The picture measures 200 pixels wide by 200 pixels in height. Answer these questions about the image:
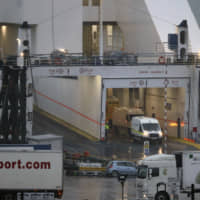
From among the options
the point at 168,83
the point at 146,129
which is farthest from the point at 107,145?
the point at 168,83

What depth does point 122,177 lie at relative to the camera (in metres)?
23.4

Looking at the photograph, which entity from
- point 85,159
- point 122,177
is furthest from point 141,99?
point 122,177

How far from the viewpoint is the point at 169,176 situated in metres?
24.0

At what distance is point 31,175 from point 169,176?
19.5 feet

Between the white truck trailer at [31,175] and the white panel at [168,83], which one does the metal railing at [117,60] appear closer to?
the white panel at [168,83]

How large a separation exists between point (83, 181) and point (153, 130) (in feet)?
39.2

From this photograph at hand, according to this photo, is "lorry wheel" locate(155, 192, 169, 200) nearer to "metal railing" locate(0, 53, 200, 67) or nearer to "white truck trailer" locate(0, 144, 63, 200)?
"white truck trailer" locate(0, 144, 63, 200)

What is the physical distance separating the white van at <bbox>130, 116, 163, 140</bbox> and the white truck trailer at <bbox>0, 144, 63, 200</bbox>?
19.2 meters

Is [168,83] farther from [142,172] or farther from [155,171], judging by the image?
[155,171]

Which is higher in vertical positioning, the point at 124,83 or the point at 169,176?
the point at 124,83

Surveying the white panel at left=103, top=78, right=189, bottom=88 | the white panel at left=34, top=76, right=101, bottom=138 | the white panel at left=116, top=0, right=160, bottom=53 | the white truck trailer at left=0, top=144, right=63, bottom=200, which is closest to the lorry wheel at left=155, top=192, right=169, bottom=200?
the white truck trailer at left=0, top=144, right=63, bottom=200

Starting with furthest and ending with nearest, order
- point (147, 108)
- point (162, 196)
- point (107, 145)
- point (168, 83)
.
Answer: point (147, 108), point (168, 83), point (107, 145), point (162, 196)

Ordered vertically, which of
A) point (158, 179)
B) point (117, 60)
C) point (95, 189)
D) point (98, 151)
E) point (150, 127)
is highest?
point (117, 60)

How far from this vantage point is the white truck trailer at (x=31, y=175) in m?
22.6
